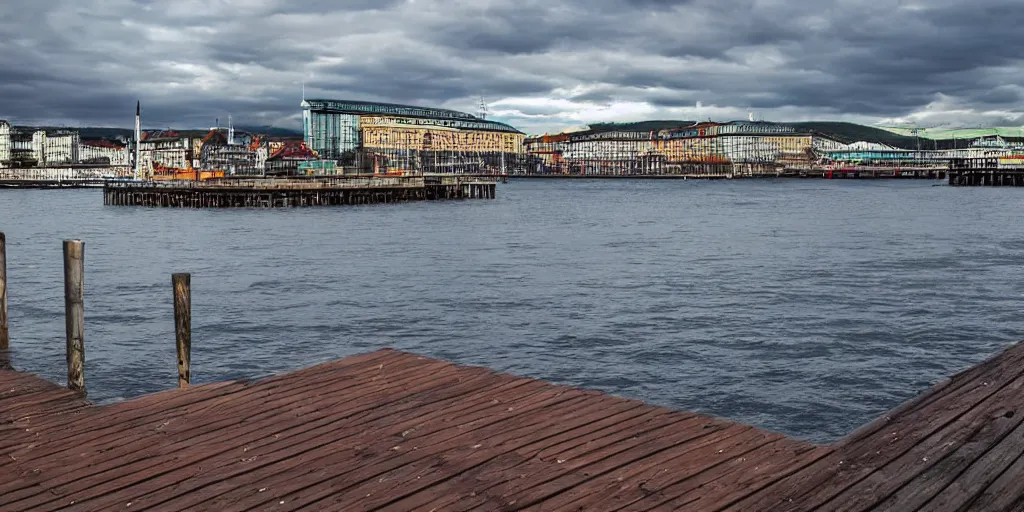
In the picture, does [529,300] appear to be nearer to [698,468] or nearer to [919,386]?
[919,386]

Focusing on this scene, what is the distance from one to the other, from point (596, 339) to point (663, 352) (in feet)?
5.69

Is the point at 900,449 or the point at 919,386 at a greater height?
the point at 900,449

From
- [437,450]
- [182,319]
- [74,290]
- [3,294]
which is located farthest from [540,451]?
[3,294]

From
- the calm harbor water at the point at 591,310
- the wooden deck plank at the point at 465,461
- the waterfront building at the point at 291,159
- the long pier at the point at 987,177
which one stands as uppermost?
the waterfront building at the point at 291,159

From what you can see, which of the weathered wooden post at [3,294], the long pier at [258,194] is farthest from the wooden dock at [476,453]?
the long pier at [258,194]

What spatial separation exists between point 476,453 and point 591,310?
1505 cm

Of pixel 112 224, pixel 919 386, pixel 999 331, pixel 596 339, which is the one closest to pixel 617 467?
pixel 919 386

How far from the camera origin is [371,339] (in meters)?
18.2

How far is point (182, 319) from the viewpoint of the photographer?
11711 mm

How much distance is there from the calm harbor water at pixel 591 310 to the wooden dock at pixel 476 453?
199 inches

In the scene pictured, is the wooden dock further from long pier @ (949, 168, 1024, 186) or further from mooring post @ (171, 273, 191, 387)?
long pier @ (949, 168, 1024, 186)

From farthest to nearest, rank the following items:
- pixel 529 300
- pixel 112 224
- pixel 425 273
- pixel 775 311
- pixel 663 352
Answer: pixel 112 224 → pixel 425 273 → pixel 529 300 → pixel 775 311 → pixel 663 352

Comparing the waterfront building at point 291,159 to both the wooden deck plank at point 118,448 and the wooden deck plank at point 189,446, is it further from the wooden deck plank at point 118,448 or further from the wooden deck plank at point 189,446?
the wooden deck plank at point 118,448

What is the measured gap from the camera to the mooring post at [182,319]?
11477 millimetres
